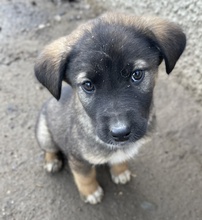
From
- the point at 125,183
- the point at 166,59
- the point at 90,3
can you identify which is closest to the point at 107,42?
the point at 166,59

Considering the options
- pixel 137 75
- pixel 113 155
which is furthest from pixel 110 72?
pixel 113 155

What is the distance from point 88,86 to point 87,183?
1.29m

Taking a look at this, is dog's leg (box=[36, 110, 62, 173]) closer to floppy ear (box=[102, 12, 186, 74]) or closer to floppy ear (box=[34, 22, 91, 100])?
floppy ear (box=[34, 22, 91, 100])

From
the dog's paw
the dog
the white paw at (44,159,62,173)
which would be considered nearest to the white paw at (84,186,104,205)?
the dog's paw

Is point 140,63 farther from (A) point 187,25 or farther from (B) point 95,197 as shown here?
(A) point 187,25

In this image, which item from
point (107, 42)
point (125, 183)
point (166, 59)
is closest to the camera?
point (107, 42)

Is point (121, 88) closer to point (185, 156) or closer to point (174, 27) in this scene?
point (174, 27)

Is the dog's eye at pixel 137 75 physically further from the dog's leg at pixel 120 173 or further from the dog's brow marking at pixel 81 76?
the dog's leg at pixel 120 173

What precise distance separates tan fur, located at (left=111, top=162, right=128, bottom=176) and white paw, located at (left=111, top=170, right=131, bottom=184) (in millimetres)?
31

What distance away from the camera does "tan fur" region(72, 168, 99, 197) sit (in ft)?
12.6

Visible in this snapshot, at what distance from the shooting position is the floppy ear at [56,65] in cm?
315

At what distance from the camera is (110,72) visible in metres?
2.88

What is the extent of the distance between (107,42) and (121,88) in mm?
351

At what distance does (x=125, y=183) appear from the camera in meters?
4.20
